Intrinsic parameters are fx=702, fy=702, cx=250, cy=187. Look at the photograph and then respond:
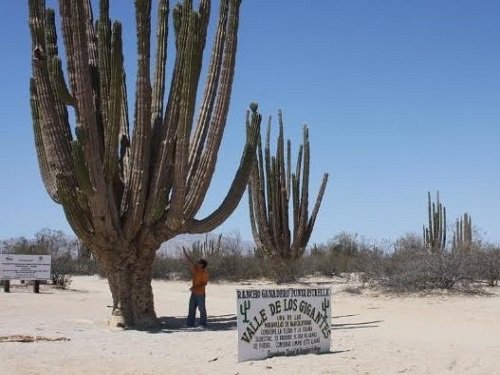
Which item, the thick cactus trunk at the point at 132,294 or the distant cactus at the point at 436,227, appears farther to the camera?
the distant cactus at the point at 436,227

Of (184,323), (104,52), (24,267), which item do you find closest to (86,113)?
(104,52)

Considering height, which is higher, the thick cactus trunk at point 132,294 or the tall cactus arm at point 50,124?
the tall cactus arm at point 50,124

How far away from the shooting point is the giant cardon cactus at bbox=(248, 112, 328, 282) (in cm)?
2638

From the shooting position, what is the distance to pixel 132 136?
13.0m

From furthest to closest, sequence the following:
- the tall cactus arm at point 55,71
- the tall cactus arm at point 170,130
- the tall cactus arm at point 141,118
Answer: the tall cactus arm at point 170,130 < the tall cactus arm at point 141,118 < the tall cactus arm at point 55,71

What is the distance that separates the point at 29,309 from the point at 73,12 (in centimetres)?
881

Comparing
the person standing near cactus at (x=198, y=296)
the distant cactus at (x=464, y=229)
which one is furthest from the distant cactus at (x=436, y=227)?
the person standing near cactus at (x=198, y=296)

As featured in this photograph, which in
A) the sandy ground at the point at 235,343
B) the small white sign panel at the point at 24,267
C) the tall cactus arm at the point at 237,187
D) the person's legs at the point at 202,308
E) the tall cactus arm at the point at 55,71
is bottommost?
the sandy ground at the point at 235,343

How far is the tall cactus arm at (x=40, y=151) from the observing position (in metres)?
13.7

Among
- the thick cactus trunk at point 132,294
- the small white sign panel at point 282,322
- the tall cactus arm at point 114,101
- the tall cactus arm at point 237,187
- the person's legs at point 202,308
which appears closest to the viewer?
the small white sign panel at point 282,322

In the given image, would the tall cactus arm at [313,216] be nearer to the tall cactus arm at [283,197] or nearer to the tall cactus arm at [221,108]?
the tall cactus arm at [283,197]

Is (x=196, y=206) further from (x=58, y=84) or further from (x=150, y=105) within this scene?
(x=58, y=84)

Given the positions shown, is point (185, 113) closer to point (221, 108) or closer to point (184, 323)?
point (221, 108)

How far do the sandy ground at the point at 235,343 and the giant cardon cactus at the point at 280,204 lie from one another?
723 centimetres
